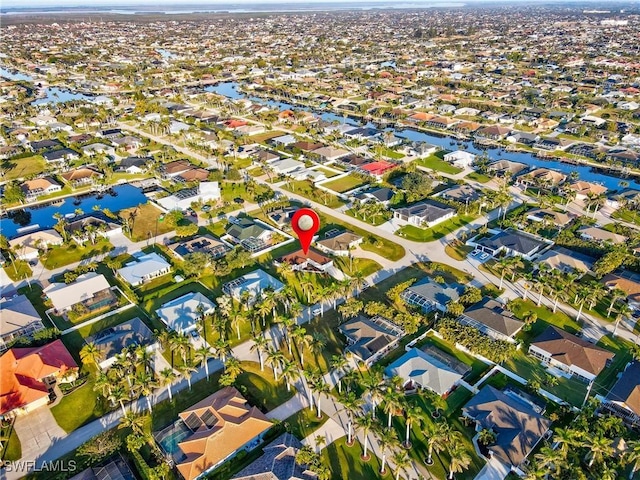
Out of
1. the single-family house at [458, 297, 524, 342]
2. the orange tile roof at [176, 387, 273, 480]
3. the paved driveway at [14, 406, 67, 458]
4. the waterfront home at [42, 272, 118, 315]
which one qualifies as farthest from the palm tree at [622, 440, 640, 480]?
the waterfront home at [42, 272, 118, 315]

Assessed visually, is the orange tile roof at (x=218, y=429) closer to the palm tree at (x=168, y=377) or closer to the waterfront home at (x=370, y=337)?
the palm tree at (x=168, y=377)

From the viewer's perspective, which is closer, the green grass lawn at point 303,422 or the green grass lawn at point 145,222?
the green grass lawn at point 303,422

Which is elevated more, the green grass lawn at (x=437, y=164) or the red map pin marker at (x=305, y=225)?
the red map pin marker at (x=305, y=225)

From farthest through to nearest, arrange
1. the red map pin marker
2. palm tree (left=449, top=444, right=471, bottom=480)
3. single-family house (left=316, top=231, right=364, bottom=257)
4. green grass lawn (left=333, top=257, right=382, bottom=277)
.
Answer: single-family house (left=316, top=231, right=364, bottom=257), green grass lawn (left=333, top=257, right=382, bottom=277), the red map pin marker, palm tree (left=449, top=444, right=471, bottom=480)

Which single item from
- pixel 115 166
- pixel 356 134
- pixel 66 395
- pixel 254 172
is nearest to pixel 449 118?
pixel 356 134

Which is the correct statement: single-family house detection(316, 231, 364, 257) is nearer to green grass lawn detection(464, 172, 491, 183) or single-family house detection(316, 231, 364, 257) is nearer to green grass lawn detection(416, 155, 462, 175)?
green grass lawn detection(464, 172, 491, 183)

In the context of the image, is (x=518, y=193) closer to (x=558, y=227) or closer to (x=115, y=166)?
(x=558, y=227)

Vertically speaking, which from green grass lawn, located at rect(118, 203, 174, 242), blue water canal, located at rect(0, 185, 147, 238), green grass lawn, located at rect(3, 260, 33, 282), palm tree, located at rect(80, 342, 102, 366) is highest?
palm tree, located at rect(80, 342, 102, 366)

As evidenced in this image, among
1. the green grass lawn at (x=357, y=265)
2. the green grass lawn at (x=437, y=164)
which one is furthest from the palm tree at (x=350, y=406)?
the green grass lawn at (x=437, y=164)
